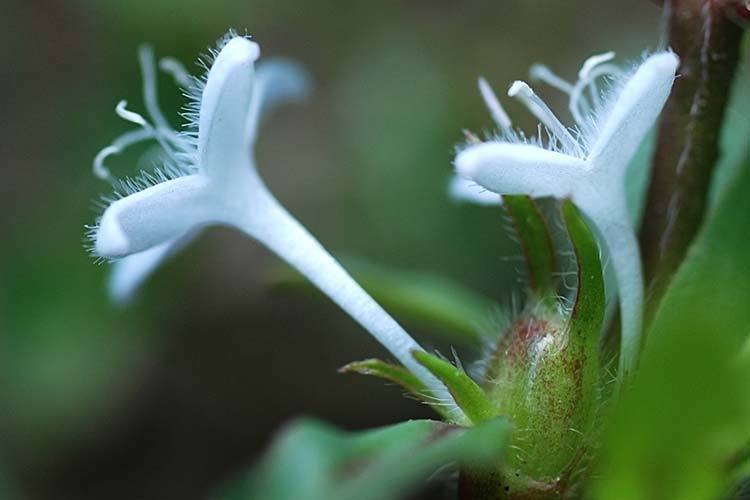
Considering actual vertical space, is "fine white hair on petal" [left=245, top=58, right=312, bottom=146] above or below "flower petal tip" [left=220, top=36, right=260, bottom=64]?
below

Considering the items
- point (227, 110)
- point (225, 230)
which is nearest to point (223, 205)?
point (227, 110)

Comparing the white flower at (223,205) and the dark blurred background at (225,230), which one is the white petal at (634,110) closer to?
the white flower at (223,205)

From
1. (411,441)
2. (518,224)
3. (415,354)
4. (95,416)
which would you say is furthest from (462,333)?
(95,416)

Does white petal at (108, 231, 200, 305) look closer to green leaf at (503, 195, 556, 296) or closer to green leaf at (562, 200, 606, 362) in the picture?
green leaf at (503, 195, 556, 296)

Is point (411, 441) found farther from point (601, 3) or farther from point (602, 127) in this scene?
point (601, 3)

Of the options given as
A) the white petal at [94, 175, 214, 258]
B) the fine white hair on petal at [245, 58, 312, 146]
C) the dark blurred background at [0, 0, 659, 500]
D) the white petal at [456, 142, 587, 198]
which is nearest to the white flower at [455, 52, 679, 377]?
the white petal at [456, 142, 587, 198]
